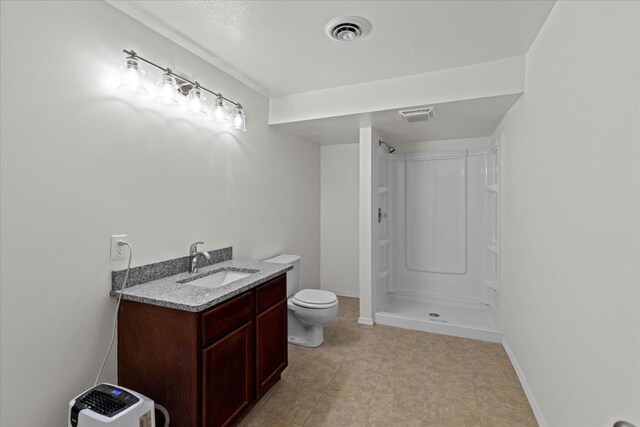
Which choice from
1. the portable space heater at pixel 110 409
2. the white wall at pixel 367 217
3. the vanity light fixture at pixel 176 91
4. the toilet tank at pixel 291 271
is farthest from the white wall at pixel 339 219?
the portable space heater at pixel 110 409

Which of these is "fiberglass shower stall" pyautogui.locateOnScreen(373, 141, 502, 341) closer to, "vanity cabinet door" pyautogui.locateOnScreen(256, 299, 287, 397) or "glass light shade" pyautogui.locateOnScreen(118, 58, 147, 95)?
"vanity cabinet door" pyautogui.locateOnScreen(256, 299, 287, 397)

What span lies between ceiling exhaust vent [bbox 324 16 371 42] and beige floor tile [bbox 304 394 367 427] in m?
2.30

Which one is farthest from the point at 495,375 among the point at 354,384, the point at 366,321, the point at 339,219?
the point at 339,219

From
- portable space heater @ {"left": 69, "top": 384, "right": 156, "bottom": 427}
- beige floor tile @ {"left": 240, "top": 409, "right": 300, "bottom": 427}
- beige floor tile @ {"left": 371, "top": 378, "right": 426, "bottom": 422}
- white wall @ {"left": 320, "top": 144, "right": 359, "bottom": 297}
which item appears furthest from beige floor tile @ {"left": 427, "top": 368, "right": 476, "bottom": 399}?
white wall @ {"left": 320, "top": 144, "right": 359, "bottom": 297}

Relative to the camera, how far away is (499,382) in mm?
2258

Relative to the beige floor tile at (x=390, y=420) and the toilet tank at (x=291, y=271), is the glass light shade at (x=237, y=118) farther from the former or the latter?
the beige floor tile at (x=390, y=420)

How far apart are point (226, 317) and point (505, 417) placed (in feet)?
5.75

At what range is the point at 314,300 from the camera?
270cm

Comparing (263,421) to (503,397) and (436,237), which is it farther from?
(436,237)

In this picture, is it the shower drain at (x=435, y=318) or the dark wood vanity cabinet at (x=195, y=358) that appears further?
the shower drain at (x=435, y=318)

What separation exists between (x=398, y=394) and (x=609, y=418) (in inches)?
48.5

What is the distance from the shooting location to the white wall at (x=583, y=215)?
0.99 m

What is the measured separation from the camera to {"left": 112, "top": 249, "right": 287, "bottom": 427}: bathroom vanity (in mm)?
1493

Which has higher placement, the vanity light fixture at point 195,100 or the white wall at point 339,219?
the vanity light fixture at point 195,100
